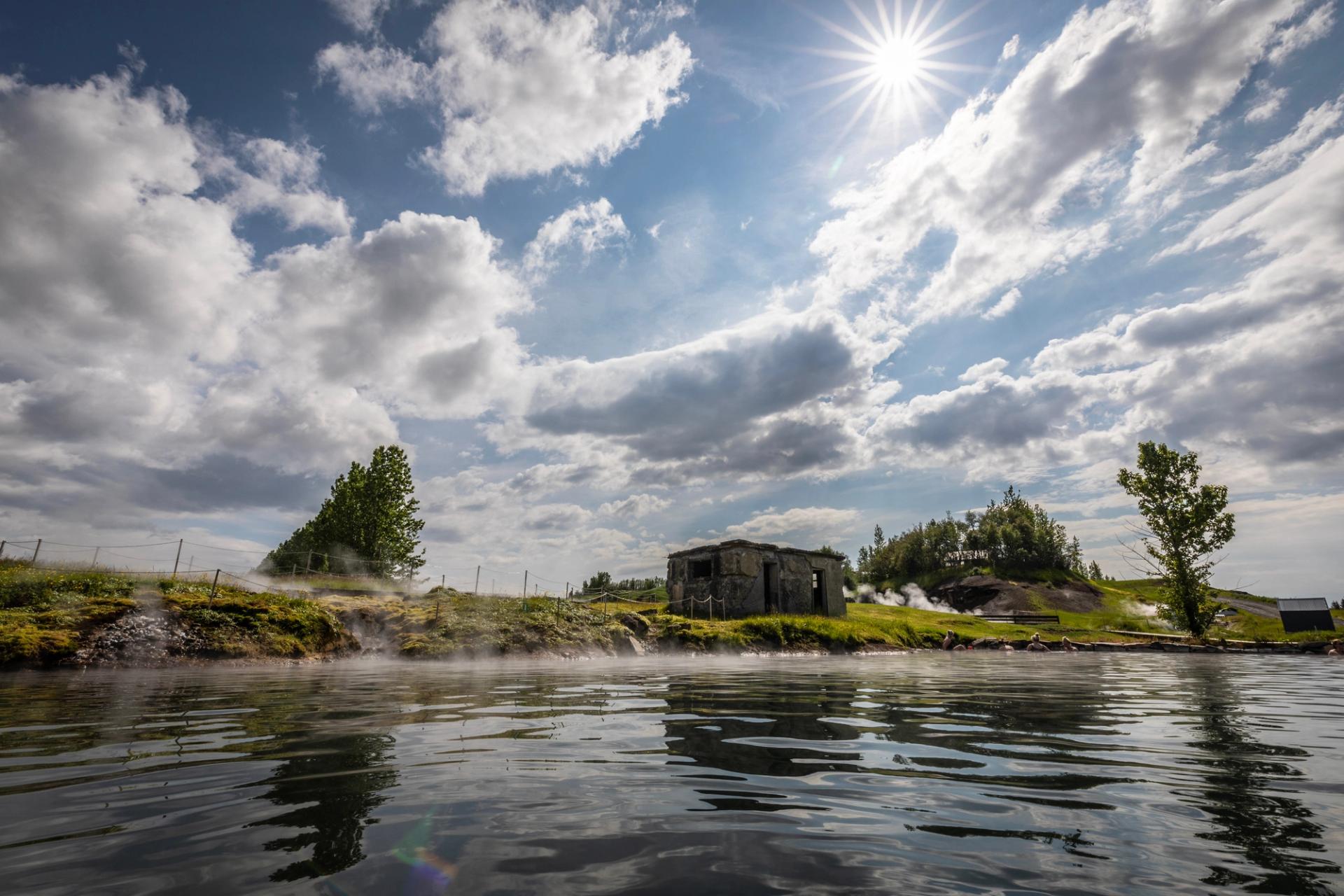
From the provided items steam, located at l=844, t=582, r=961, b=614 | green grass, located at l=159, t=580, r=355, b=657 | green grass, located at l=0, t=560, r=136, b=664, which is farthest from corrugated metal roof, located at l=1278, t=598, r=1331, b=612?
green grass, located at l=0, t=560, r=136, b=664

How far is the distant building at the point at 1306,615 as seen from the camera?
3634 cm

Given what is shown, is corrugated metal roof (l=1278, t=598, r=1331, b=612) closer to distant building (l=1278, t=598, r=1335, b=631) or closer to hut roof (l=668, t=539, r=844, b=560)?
distant building (l=1278, t=598, r=1335, b=631)

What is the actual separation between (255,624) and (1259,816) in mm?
18802

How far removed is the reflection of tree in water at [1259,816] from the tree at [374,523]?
155 feet

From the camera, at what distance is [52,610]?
13.5 metres

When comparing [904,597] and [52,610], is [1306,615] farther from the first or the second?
[52,610]

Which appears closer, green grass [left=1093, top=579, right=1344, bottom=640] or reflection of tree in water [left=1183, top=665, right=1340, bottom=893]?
reflection of tree in water [left=1183, top=665, right=1340, bottom=893]

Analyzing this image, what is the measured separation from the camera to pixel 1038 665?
16.4 meters

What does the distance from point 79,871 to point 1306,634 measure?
48491mm

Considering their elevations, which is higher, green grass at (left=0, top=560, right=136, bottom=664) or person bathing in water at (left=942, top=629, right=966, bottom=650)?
green grass at (left=0, top=560, right=136, bottom=664)

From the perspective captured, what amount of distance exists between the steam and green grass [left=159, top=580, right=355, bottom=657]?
220 ft

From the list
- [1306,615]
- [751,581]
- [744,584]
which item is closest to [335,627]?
[744,584]

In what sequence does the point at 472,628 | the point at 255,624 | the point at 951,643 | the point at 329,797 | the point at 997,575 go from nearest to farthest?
the point at 329,797
the point at 255,624
the point at 472,628
the point at 951,643
the point at 997,575

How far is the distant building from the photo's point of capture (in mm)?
36344
